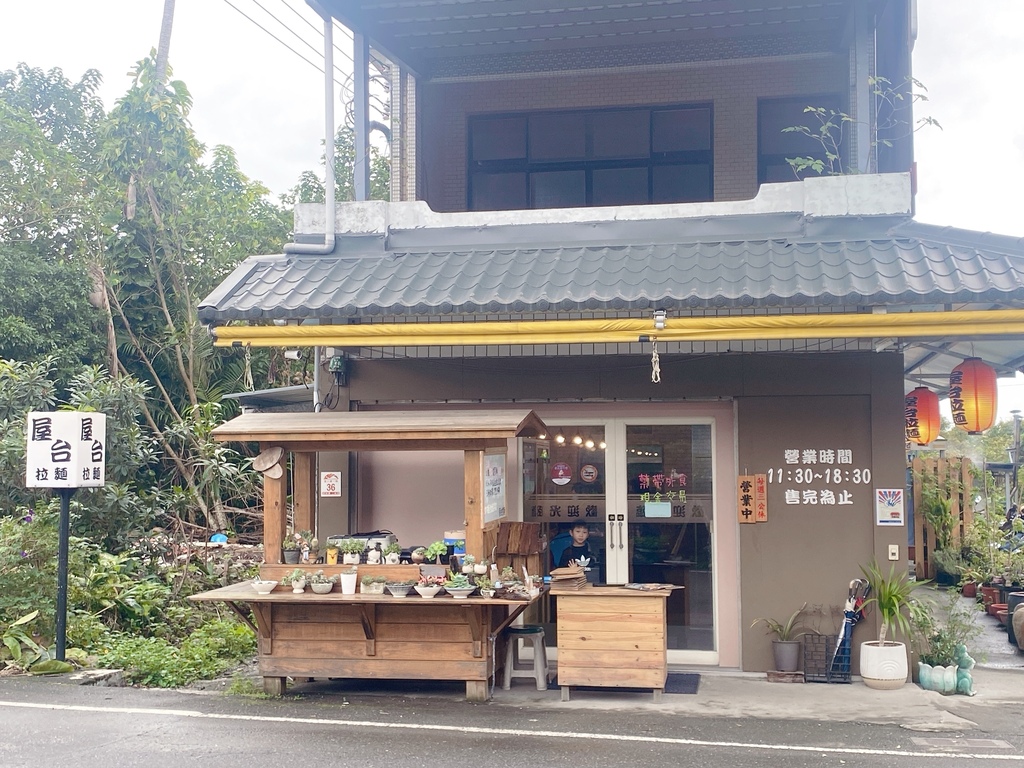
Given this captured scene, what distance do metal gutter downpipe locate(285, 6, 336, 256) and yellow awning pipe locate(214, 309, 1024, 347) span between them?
6.50 feet

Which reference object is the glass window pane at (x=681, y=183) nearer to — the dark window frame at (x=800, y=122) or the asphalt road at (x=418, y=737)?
the dark window frame at (x=800, y=122)

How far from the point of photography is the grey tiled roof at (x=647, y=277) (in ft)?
28.6

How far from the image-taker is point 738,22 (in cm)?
1191

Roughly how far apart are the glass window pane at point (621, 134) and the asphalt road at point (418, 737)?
24.2ft

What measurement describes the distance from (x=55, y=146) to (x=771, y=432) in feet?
55.7

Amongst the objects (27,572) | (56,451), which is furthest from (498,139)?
(27,572)

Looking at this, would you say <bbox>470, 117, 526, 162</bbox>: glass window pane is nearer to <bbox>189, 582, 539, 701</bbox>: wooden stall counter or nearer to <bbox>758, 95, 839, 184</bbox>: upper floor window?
<bbox>758, 95, 839, 184</bbox>: upper floor window

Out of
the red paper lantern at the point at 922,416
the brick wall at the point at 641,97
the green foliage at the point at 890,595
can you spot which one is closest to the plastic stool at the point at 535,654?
the green foliage at the point at 890,595

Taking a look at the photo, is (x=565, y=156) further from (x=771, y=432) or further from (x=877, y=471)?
(x=877, y=471)

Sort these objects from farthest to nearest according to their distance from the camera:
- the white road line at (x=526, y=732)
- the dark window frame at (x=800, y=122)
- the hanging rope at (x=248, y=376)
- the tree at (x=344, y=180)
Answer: the tree at (x=344, y=180) < the hanging rope at (x=248, y=376) < the dark window frame at (x=800, y=122) < the white road line at (x=526, y=732)

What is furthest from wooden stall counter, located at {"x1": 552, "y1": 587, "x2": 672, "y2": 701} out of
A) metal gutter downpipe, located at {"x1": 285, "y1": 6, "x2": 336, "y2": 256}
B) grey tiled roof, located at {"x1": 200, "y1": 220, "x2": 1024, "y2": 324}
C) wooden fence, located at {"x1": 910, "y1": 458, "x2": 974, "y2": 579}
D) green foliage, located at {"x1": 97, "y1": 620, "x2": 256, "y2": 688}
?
wooden fence, located at {"x1": 910, "y1": 458, "x2": 974, "y2": 579}

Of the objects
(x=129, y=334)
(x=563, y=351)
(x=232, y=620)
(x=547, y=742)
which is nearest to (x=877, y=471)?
(x=563, y=351)

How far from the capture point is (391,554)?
9.13 m

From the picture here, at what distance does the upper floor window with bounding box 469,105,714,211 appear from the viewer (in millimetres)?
13000
